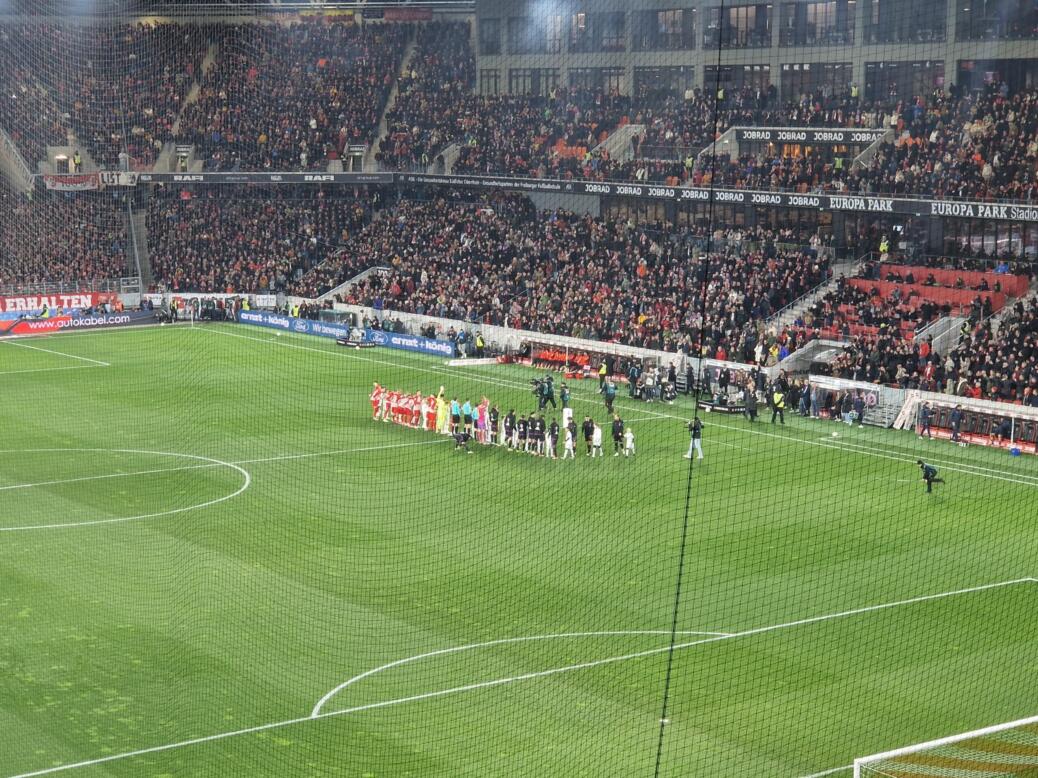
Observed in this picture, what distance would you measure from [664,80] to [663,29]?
79.2 inches

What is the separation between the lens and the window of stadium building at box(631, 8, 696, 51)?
184 ft

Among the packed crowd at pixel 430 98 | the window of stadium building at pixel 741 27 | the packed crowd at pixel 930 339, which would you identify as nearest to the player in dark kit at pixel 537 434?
the packed crowd at pixel 930 339

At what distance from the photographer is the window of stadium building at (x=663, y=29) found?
5622 centimetres

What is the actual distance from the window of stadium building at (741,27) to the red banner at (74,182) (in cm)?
2742

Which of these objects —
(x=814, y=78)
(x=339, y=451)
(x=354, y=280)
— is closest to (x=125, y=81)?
(x=354, y=280)

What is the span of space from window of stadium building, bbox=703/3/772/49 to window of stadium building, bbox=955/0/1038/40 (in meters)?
9.45

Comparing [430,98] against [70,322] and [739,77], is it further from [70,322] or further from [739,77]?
[70,322]

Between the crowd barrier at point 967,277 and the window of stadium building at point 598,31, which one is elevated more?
the window of stadium building at point 598,31

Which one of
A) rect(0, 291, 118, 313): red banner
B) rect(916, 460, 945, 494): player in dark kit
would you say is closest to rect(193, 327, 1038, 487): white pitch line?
rect(916, 460, 945, 494): player in dark kit

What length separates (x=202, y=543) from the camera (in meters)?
26.1

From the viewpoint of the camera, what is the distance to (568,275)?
5231 centimetres

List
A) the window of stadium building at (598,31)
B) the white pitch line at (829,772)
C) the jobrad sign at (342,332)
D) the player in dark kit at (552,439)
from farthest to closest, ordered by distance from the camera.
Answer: the window of stadium building at (598,31)
the jobrad sign at (342,332)
the player in dark kit at (552,439)
the white pitch line at (829,772)

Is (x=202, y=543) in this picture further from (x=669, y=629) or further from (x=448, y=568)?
(x=669, y=629)

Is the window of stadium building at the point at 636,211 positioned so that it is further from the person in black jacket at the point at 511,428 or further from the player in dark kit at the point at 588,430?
the person in black jacket at the point at 511,428
